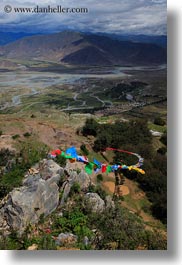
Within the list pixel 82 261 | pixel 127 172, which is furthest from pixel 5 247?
pixel 127 172

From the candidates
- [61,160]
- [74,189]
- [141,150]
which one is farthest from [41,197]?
[141,150]

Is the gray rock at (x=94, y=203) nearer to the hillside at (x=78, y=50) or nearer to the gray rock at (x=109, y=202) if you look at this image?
the gray rock at (x=109, y=202)

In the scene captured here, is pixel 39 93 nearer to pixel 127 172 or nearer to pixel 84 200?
pixel 127 172

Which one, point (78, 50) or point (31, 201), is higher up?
point (78, 50)

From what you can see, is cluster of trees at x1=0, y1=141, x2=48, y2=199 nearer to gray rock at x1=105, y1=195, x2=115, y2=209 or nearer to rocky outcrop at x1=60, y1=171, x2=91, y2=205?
rocky outcrop at x1=60, y1=171, x2=91, y2=205

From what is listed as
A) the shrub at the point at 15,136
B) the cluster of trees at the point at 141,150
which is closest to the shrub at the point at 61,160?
the cluster of trees at the point at 141,150

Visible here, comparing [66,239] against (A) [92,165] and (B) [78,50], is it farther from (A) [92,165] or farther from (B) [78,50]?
(B) [78,50]
